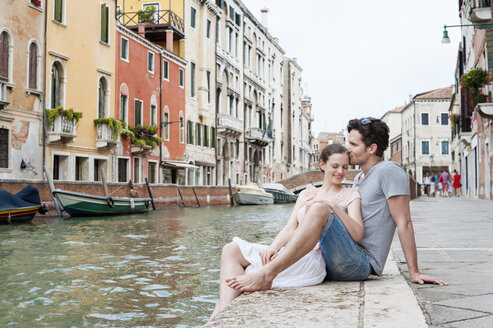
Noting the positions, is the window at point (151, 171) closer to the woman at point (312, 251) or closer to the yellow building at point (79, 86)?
the yellow building at point (79, 86)

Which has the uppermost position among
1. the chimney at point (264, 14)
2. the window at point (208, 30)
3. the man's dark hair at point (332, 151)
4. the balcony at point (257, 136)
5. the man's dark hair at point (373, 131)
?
the chimney at point (264, 14)

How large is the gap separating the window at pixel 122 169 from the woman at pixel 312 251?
68.9ft

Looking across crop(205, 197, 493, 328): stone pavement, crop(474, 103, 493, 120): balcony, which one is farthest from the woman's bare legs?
crop(474, 103, 493, 120): balcony

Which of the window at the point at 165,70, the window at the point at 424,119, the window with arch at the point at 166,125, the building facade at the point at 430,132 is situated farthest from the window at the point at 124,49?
the window at the point at 424,119

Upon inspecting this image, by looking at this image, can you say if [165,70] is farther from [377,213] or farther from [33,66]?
[377,213]

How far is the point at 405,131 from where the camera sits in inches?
2400

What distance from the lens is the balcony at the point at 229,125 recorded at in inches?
1409

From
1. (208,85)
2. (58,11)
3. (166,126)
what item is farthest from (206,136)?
(58,11)

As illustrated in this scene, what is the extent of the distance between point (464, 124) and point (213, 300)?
2271cm

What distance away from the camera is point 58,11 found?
20.6 metres

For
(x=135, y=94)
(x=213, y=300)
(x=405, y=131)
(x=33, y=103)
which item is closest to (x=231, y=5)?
(x=135, y=94)

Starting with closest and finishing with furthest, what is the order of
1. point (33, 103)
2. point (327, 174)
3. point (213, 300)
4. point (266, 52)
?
point (327, 174) < point (213, 300) < point (33, 103) < point (266, 52)

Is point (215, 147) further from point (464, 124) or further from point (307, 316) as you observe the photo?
point (307, 316)

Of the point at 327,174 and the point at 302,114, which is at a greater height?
the point at 302,114
